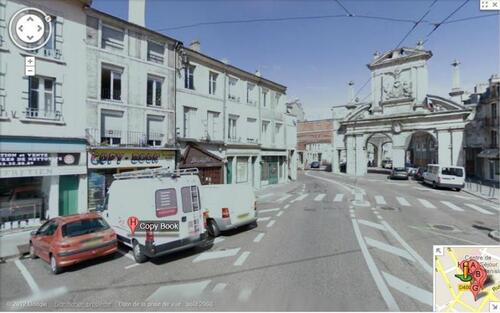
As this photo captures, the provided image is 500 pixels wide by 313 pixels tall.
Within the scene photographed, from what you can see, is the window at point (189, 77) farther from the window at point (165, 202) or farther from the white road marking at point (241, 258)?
the white road marking at point (241, 258)

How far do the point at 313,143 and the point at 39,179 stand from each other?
47.8 metres

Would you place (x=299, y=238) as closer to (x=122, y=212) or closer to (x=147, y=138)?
(x=122, y=212)

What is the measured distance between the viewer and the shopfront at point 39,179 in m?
9.93

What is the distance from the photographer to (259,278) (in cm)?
568

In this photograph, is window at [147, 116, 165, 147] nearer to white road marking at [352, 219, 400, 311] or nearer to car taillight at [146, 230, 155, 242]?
car taillight at [146, 230, 155, 242]

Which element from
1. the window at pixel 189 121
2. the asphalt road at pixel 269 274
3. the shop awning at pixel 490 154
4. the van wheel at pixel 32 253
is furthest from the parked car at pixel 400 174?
the van wheel at pixel 32 253

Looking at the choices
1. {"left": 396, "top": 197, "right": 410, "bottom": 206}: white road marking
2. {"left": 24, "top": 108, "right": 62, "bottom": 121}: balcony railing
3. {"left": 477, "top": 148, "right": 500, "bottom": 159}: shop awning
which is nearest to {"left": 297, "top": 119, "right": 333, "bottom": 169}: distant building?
{"left": 477, "top": 148, "right": 500, "bottom": 159}: shop awning

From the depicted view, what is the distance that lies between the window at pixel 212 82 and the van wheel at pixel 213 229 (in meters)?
11.6

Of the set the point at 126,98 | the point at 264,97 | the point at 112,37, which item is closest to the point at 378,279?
the point at 126,98

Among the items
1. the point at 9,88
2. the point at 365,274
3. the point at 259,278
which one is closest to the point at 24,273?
the point at 259,278

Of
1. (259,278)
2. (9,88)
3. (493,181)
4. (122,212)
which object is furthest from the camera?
(493,181)

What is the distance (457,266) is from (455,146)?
31.5 meters

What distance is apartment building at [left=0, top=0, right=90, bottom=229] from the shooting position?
388 inches

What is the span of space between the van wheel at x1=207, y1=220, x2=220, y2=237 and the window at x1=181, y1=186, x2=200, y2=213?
1806mm
